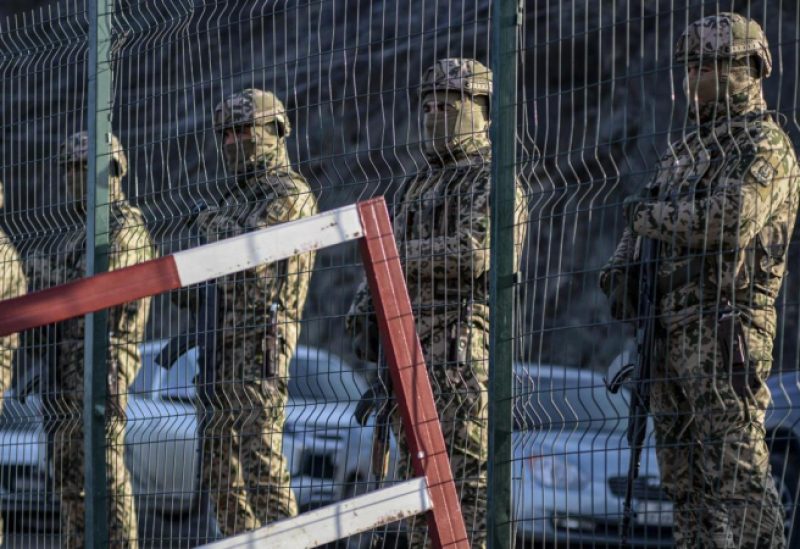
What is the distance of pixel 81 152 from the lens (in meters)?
7.21

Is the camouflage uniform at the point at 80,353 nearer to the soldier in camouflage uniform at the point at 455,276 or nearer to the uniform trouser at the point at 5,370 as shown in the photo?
the uniform trouser at the point at 5,370

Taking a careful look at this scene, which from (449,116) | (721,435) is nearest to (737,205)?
(721,435)

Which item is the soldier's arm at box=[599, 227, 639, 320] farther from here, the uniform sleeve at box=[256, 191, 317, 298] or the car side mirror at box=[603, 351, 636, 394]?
the uniform sleeve at box=[256, 191, 317, 298]

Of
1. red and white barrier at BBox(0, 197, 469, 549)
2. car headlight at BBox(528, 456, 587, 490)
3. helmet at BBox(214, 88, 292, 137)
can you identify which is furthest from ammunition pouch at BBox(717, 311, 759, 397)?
helmet at BBox(214, 88, 292, 137)

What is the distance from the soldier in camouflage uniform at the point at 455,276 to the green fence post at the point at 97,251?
3.63 ft

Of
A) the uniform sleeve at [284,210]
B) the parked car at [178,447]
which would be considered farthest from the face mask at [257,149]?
the parked car at [178,447]

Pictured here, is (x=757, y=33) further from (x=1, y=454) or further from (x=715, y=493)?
(x=1, y=454)

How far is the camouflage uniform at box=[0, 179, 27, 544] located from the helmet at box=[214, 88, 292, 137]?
3.96 feet

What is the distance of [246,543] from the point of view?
3.24 meters

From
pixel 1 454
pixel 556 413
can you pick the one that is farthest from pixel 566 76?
pixel 1 454

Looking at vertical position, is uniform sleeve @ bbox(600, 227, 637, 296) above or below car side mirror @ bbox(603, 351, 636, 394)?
above

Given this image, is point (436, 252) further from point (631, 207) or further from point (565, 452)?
point (565, 452)

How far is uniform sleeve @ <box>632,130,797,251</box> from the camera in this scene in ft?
15.0

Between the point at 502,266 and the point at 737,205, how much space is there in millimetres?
747
